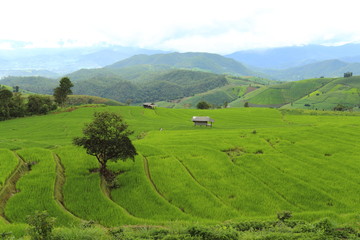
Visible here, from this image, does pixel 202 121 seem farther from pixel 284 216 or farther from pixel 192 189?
pixel 284 216

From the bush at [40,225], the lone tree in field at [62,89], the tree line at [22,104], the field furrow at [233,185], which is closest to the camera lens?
the bush at [40,225]

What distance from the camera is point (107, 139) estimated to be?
30.0 meters

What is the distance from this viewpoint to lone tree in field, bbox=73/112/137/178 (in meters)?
30.5

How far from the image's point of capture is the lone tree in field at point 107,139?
1202 inches

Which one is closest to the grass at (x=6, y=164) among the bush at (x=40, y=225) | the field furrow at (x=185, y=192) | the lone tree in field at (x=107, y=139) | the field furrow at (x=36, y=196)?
the field furrow at (x=36, y=196)

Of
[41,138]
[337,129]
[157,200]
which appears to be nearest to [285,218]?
[157,200]

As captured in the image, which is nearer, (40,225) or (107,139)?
(40,225)

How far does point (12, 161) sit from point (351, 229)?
4233 centimetres

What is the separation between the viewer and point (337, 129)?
2687 inches

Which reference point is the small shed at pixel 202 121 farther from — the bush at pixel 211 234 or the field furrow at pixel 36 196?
the bush at pixel 211 234

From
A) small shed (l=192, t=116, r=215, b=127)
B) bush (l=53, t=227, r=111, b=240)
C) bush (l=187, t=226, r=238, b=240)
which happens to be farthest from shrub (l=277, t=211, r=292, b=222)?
small shed (l=192, t=116, r=215, b=127)

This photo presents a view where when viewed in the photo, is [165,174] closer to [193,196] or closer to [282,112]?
[193,196]

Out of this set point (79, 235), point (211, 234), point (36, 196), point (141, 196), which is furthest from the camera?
point (141, 196)

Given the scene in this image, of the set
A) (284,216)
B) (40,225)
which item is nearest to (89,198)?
(40,225)
